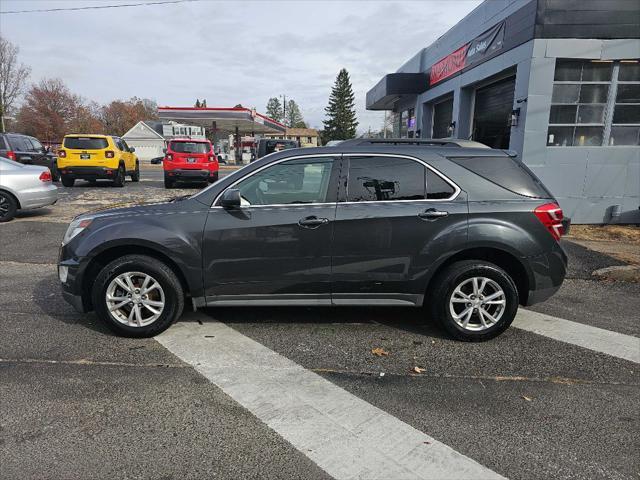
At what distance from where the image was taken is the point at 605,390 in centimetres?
339

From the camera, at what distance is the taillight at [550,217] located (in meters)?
4.15

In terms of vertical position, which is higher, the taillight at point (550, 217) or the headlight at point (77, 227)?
the taillight at point (550, 217)

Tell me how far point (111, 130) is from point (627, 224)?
292 feet

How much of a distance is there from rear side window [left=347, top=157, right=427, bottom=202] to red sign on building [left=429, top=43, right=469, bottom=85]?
11341 millimetres

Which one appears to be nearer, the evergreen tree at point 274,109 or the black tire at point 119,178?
the black tire at point 119,178

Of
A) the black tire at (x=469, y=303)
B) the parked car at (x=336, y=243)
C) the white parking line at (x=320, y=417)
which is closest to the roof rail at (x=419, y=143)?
the parked car at (x=336, y=243)

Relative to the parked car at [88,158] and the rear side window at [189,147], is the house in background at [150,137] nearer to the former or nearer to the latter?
the rear side window at [189,147]

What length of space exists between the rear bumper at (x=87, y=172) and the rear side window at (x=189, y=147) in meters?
2.31

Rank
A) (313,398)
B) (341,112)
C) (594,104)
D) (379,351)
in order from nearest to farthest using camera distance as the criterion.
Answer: (313,398)
(379,351)
(594,104)
(341,112)

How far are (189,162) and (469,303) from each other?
46.0 feet

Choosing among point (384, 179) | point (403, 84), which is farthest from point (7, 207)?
point (403, 84)

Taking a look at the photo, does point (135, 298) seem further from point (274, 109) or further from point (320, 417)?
point (274, 109)

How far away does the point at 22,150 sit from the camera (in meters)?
14.2

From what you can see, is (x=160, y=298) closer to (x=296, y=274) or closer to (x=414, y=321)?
(x=296, y=274)
